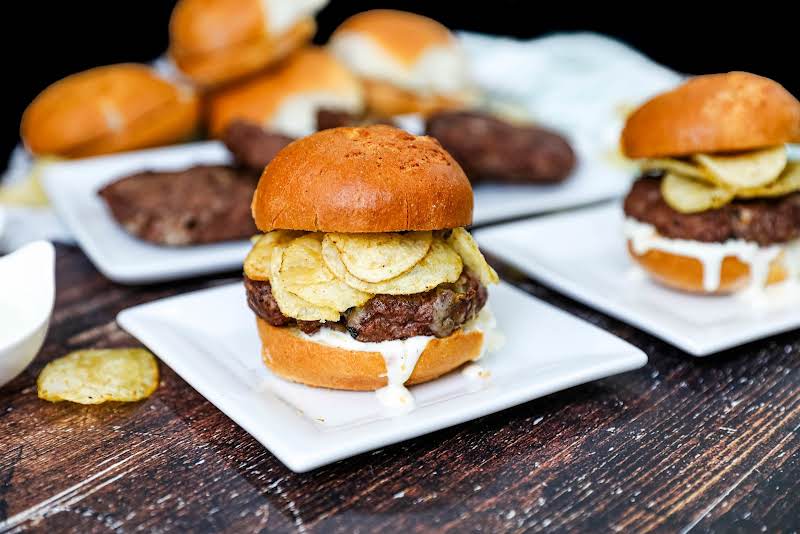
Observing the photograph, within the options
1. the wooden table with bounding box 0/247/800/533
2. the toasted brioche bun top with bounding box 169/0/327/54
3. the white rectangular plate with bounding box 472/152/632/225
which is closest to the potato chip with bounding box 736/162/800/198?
the wooden table with bounding box 0/247/800/533

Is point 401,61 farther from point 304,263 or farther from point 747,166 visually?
point 304,263

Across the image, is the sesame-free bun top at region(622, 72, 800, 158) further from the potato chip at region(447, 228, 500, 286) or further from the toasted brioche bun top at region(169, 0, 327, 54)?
the toasted brioche bun top at region(169, 0, 327, 54)

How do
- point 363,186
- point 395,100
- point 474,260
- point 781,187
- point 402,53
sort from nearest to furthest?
point 363,186 < point 474,260 < point 781,187 < point 402,53 < point 395,100

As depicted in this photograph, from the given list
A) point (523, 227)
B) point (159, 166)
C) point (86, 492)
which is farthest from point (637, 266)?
point (159, 166)

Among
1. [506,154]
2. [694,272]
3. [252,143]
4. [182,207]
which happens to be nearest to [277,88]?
[252,143]

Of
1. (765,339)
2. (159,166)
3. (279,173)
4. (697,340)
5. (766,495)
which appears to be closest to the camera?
(766,495)

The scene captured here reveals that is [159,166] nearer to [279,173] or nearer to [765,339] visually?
[279,173]
